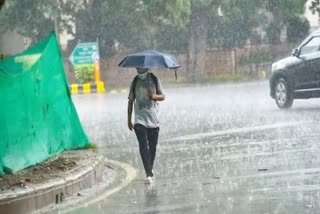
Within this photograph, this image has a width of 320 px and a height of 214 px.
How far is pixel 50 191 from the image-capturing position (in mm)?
8438

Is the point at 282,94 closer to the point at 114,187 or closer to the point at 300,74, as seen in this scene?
the point at 300,74

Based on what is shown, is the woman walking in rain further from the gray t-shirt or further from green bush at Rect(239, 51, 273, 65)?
green bush at Rect(239, 51, 273, 65)

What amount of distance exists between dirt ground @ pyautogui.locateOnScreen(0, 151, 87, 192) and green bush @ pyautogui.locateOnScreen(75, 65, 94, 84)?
82.6ft

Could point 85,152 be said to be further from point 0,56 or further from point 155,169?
point 0,56

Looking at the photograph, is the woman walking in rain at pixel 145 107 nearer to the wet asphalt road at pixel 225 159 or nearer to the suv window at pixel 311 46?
the wet asphalt road at pixel 225 159

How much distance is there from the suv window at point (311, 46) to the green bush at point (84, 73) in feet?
61.8

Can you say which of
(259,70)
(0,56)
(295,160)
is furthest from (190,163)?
(259,70)

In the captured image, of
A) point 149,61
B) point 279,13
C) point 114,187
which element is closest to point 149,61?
point 149,61

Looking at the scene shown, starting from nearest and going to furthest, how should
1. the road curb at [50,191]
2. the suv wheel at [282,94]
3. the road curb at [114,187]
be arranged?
the road curb at [50,191] → the road curb at [114,187] → the suv wheel at [282,94]

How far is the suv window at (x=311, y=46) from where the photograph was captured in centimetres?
1822

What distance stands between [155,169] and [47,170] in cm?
194

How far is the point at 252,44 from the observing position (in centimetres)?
4256

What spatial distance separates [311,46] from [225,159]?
802 centimetres

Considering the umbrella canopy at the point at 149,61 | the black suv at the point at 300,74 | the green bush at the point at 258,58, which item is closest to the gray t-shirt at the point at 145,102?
the umbrella canopy at the point at 149,61
